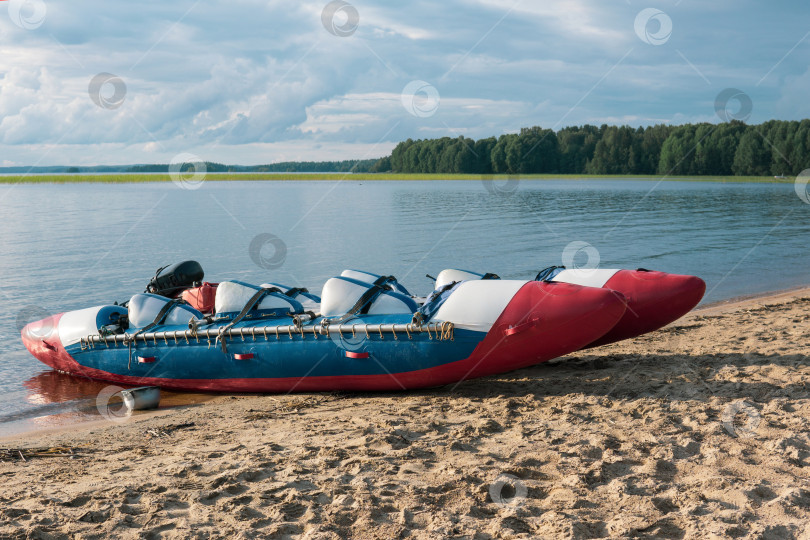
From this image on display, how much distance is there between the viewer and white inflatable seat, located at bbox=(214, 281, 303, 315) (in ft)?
25.9

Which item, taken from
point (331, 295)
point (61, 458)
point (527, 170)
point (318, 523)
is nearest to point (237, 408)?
point (331, 295)

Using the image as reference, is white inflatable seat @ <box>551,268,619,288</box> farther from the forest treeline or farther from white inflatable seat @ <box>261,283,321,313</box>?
the forest treeline

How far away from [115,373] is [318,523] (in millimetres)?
5911

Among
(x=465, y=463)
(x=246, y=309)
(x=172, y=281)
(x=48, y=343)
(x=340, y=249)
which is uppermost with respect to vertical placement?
(x=172, y=281)

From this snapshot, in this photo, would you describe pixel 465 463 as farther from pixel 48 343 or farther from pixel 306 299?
pixel 48 343

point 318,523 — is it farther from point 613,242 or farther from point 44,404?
point 613,242

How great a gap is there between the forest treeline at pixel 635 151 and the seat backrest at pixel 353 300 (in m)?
76.5

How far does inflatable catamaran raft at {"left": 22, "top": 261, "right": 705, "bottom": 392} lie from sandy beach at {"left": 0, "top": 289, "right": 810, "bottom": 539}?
40cm

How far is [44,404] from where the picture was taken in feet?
28.2

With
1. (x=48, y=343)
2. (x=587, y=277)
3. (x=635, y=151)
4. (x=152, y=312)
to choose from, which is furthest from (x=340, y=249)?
(x=635, y=151)

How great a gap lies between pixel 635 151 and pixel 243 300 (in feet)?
281

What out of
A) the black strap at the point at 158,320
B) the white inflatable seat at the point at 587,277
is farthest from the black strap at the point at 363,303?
the black strap at the point at 158,320

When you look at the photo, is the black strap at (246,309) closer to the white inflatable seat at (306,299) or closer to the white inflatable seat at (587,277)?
the white inflatable seat at (306,299)

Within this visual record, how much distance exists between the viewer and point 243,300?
802cm
